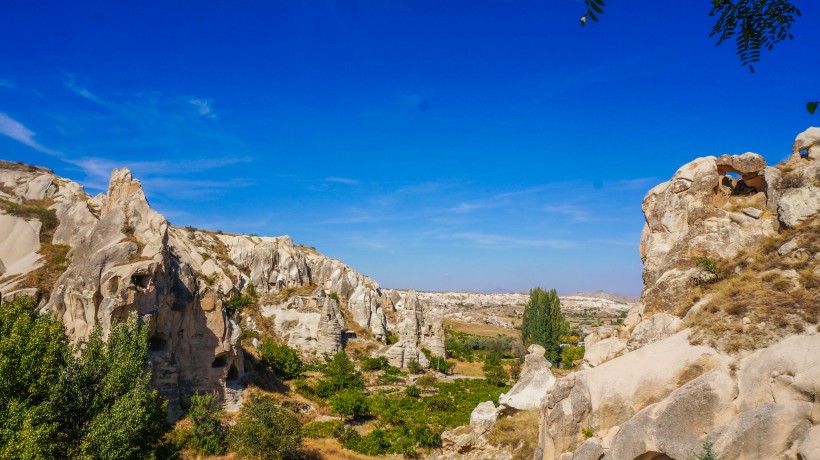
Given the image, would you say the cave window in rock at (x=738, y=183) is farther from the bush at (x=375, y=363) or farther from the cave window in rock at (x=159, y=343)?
the bush at (x=375, y=363)

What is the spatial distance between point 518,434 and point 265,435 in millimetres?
11117

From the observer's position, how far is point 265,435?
20.5m

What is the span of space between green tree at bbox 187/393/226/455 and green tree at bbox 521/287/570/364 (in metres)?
40.0

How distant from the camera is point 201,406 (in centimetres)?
2303

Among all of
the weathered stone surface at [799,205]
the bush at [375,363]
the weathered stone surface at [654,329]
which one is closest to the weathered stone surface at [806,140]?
the weathered stone surface at [799,205]

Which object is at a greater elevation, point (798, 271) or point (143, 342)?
point (798, 271)

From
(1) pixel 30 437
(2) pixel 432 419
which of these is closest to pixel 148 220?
(1) pixel 30 437

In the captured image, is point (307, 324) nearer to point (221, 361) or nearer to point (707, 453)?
point (221, 361)

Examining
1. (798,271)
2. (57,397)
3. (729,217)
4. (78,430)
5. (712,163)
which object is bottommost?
(78,430)

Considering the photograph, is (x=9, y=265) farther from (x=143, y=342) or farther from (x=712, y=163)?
(x=712, y=163)

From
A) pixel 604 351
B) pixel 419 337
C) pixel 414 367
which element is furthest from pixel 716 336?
pixel 419 337

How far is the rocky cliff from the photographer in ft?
35.0

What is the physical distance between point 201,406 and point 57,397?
36.4 feet

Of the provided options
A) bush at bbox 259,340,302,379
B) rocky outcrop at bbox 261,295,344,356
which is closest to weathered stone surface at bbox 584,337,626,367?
bush at bbox 259,340,302,379
